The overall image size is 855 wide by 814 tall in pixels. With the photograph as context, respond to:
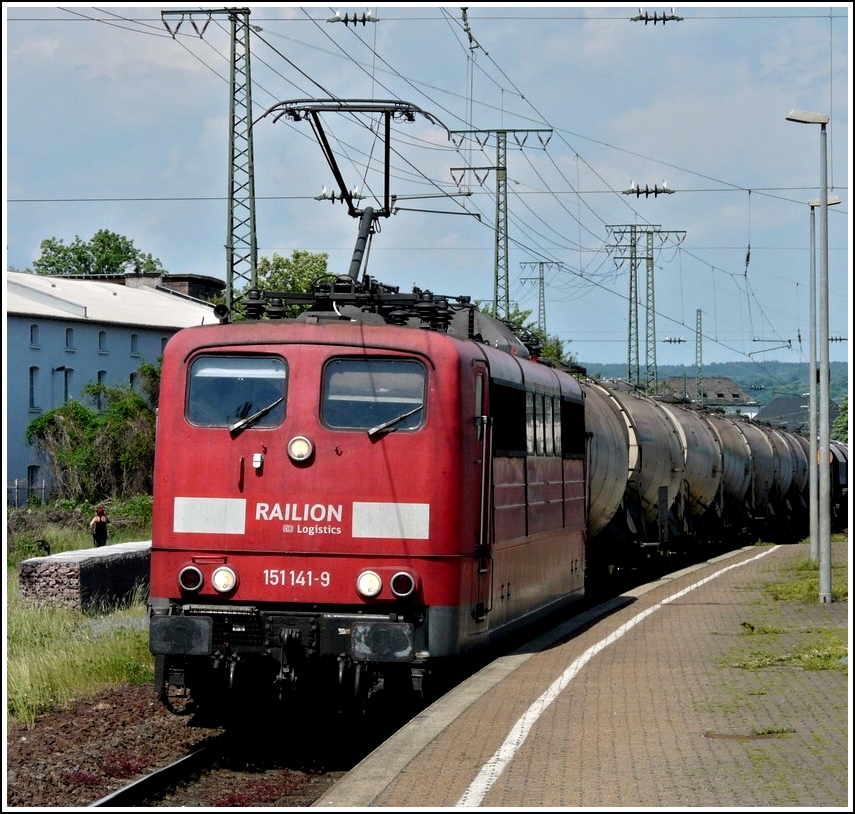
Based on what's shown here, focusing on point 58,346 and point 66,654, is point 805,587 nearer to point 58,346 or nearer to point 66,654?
point 66,654

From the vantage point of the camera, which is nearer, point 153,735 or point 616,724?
point 616,724

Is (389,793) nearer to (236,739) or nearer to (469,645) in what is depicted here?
(469,645)

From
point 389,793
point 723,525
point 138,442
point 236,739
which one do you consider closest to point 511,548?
point 236,739

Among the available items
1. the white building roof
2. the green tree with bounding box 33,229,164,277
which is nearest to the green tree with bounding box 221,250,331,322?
the white building roof

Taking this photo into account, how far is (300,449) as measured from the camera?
1087 centimetres

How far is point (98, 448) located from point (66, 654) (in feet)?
129

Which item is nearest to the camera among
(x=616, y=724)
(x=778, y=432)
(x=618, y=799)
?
(x=618, y=799)

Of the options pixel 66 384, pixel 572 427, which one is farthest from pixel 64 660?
pixel 66 384

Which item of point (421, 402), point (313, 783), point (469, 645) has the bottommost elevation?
point (313, 783)

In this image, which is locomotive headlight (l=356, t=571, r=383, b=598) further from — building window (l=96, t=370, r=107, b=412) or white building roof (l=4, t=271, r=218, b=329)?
building window (l=96, t=370, r=107, b=412)

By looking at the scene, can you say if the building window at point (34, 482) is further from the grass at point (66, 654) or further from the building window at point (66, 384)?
the grass at point (66, 654)

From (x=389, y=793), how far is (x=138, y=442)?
1846 inches

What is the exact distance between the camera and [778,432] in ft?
149

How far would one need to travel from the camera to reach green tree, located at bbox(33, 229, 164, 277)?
100000 millimetres
